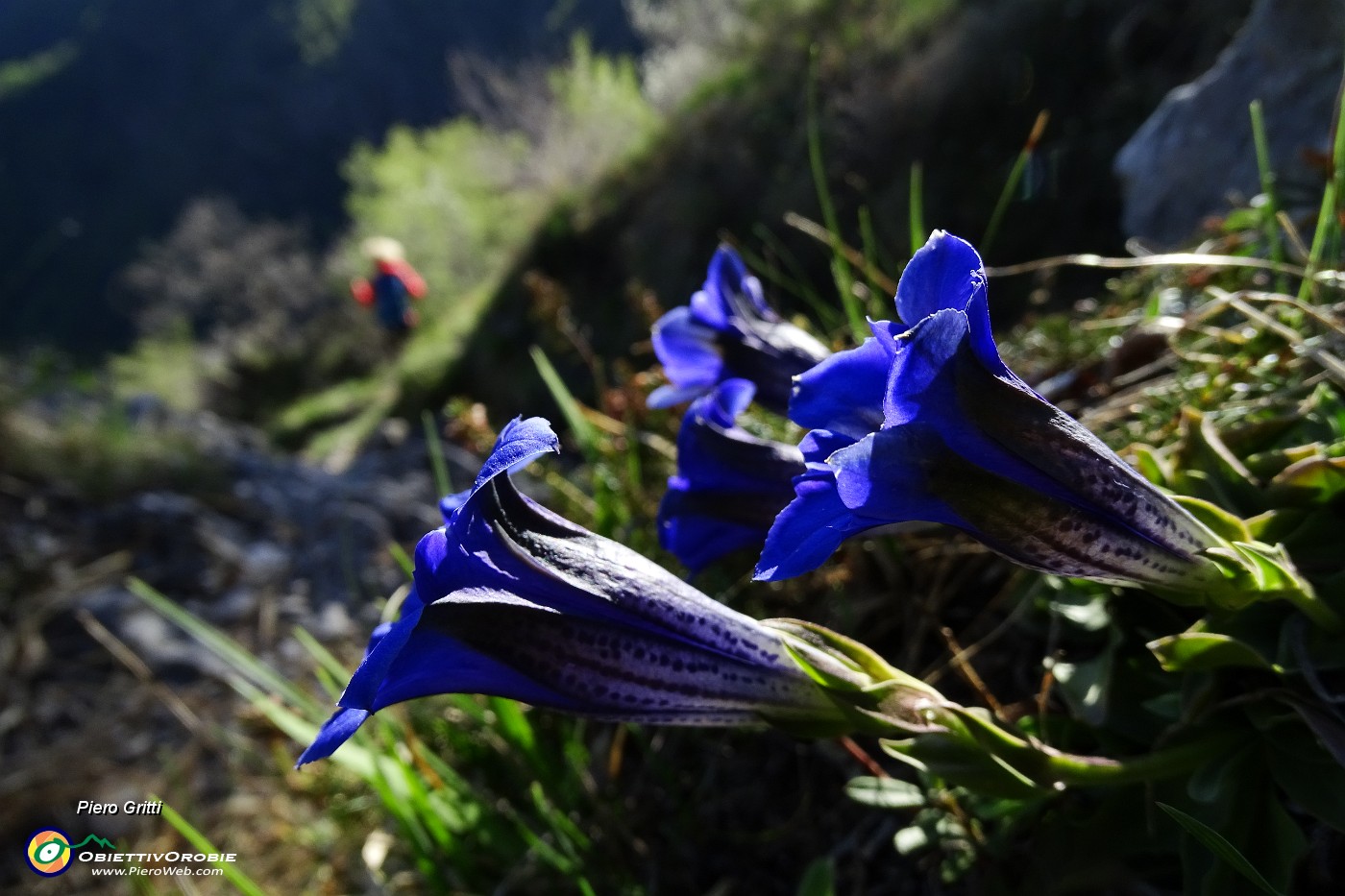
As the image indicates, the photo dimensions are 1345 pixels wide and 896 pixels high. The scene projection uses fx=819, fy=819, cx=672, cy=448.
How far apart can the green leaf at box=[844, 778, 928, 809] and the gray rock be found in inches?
56.8

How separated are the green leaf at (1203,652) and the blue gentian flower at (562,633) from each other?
29 centimetres

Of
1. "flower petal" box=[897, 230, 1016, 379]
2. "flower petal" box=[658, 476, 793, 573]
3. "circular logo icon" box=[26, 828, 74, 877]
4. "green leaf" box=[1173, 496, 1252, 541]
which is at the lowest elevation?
"circular logo icon" box=[26, 828, 74, 877]

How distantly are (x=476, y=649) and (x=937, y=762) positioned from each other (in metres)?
0.39

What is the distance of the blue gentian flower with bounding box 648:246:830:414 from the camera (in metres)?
1.06

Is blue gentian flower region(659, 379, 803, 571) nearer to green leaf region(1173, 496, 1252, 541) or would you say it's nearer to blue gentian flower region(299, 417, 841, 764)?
blue gentian flower region(299, 417, 841, 764)

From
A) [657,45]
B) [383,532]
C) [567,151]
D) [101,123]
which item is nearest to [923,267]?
[383,532]

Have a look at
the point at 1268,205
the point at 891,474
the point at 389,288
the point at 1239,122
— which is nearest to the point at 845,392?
the point at 891,474

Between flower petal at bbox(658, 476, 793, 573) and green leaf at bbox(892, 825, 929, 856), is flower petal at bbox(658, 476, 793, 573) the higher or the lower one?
the higher one

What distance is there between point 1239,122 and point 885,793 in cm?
201

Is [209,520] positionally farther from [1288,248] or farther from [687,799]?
[1288,248]

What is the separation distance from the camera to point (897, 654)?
→ 1.22 m

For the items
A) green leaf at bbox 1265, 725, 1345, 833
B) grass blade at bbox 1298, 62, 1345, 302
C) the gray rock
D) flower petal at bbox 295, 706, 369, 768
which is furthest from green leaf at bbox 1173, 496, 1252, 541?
the gray rock

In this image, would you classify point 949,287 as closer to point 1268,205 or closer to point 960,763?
point 960,763

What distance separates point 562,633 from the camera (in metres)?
0.70
